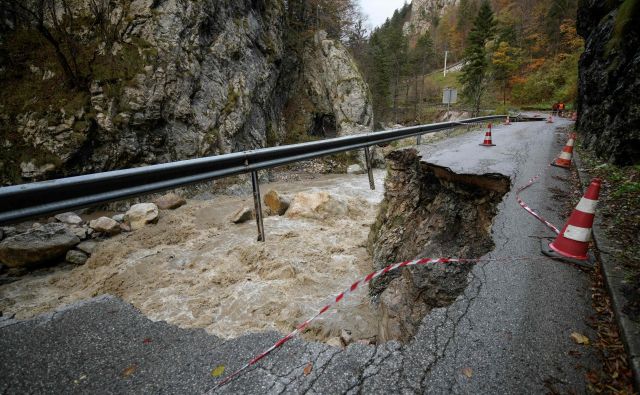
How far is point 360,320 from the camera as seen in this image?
114 inches

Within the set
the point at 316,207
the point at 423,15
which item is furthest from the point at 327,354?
the point at 423,15

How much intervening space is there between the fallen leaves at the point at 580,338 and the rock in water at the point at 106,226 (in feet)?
20.5

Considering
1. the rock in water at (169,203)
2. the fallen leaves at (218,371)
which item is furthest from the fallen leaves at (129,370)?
the rock in water at (169,203)

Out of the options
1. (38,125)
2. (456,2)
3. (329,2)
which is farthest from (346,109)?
(456,2)

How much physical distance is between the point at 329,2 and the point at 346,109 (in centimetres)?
1180

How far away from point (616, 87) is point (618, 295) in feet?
22.4

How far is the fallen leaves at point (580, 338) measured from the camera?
168 cm

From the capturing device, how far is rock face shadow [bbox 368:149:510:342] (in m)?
2.35

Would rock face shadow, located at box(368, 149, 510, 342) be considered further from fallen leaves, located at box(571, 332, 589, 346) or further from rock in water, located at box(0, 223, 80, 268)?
rock in water, located at box(0, 223, 80, 268)

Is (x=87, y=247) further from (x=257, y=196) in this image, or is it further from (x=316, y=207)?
(x=316, y=207)

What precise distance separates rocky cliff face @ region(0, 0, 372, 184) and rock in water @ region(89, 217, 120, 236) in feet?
23.3

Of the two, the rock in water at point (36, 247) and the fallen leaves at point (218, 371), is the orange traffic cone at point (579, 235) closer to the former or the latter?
the fallen leaves at point (218, 371)

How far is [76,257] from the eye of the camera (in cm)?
435

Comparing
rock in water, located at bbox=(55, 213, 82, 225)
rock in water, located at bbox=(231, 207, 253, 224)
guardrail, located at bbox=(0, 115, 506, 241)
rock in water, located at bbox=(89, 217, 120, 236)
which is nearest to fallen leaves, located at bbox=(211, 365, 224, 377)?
guardrail, located at bbox=(0, 115, 506, 241)
